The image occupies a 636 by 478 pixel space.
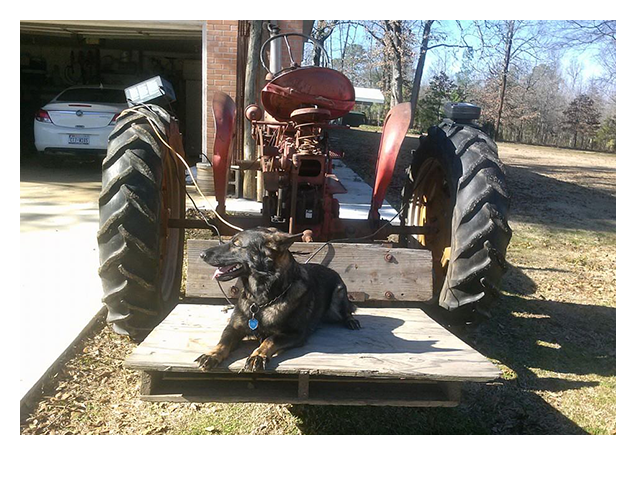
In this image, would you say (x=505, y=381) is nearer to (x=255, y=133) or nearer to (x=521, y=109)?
(x=255, y=133)

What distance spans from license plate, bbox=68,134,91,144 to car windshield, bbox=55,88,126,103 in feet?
3.92

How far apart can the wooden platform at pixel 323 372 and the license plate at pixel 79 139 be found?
9.47m

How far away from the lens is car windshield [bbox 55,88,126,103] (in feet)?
40.3

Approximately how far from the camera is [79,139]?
11.3 metres

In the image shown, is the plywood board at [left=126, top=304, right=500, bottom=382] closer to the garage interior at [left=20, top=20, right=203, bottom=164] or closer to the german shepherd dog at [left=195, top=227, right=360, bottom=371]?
the german shepherd dog at [left=195, top=227, right=360, bottom=371]

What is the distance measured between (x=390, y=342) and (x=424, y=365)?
0.36m

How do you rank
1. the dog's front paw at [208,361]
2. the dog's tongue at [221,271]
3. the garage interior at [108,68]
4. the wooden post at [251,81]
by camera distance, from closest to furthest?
the dog's front paw at [208,361] < the dog's tongue at [221,271] < the wooden post at [251,81] < the garage interior at [108,68]

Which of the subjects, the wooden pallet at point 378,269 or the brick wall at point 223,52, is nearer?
the wooden pallet at point 378,269

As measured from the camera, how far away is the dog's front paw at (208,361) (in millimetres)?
2555

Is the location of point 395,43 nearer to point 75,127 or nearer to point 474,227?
point 75,127

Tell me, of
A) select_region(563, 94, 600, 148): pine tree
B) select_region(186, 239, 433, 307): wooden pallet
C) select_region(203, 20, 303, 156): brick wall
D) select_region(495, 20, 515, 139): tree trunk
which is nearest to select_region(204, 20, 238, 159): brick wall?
select_region(203, 20, 303, 156): brick wall

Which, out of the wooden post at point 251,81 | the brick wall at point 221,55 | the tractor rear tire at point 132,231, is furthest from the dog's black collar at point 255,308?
the brick wall at point 221,55

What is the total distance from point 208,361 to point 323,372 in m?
0.54

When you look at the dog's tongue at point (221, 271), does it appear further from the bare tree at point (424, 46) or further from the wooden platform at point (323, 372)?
the bare tree at point (424, 46)
